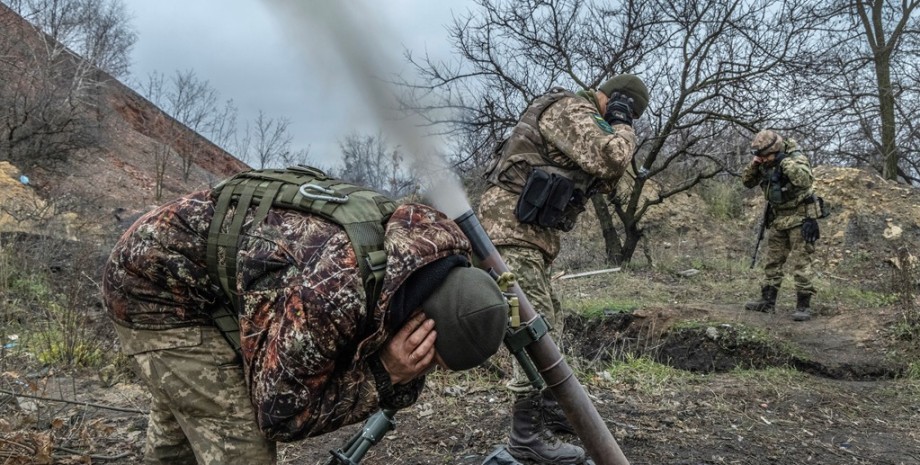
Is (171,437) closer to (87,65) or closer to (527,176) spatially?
(527,176)

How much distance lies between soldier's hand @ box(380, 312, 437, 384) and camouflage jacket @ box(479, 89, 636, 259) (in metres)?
1.81

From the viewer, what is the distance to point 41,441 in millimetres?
2463

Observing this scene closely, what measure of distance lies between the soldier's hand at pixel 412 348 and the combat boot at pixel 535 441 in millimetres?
1634

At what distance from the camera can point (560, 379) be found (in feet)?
6.43

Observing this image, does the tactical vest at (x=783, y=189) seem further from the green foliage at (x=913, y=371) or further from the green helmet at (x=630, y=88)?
the green helmet at (x=630, y=88)

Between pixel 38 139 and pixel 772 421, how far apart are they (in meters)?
17.7

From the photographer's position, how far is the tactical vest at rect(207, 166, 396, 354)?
1428mm

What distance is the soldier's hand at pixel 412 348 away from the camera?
1457 millimetres

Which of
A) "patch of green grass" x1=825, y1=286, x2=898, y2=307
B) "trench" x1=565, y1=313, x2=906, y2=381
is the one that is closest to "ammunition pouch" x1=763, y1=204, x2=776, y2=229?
"patch of green grass" x1=825, y1=286, x2=898, y2=307

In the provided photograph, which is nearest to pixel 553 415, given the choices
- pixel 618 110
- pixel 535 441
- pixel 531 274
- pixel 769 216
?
pixel 535 441

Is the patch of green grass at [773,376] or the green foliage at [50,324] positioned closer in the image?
the green foliage at [50,324]

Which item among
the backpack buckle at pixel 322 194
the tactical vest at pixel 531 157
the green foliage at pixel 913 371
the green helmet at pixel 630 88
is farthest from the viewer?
the green foliage at pixel 913 371

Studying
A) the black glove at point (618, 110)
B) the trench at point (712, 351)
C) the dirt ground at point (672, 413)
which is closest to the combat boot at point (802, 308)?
the dirt ground at point (672, 413)

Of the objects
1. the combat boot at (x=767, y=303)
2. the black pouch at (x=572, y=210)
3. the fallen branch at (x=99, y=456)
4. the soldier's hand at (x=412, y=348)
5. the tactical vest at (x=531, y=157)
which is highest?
the tactical vest at (x=531, y=157)
